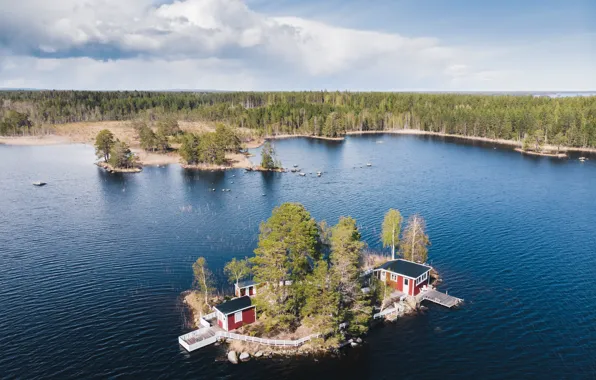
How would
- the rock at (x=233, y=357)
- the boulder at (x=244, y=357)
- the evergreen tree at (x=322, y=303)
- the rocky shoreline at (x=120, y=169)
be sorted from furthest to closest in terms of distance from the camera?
1. the rocky shoreline at (x=120, y=169)
2. the evergreen tree at (x=322, y=303)
3. the boulder at (x=244, y=357)
4. the rock at (x=233, y=357)

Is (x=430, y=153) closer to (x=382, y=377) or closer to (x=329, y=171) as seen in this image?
(x=329, y=171)

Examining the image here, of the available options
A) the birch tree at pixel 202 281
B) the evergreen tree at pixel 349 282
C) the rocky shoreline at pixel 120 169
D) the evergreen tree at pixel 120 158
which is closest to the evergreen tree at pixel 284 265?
the evergreen tree at pixel 349 282

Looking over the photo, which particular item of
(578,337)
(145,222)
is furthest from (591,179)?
(145,222)

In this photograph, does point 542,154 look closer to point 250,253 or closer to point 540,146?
point 540,146

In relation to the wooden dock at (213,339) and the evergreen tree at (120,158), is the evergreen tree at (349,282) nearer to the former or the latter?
the wooden dock at (213,339)

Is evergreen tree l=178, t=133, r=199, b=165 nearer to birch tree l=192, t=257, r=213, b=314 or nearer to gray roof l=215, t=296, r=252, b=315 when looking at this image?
birch tree l=192, t=257, r=213, b=314

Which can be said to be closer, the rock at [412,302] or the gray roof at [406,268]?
the rock at [412,302]
